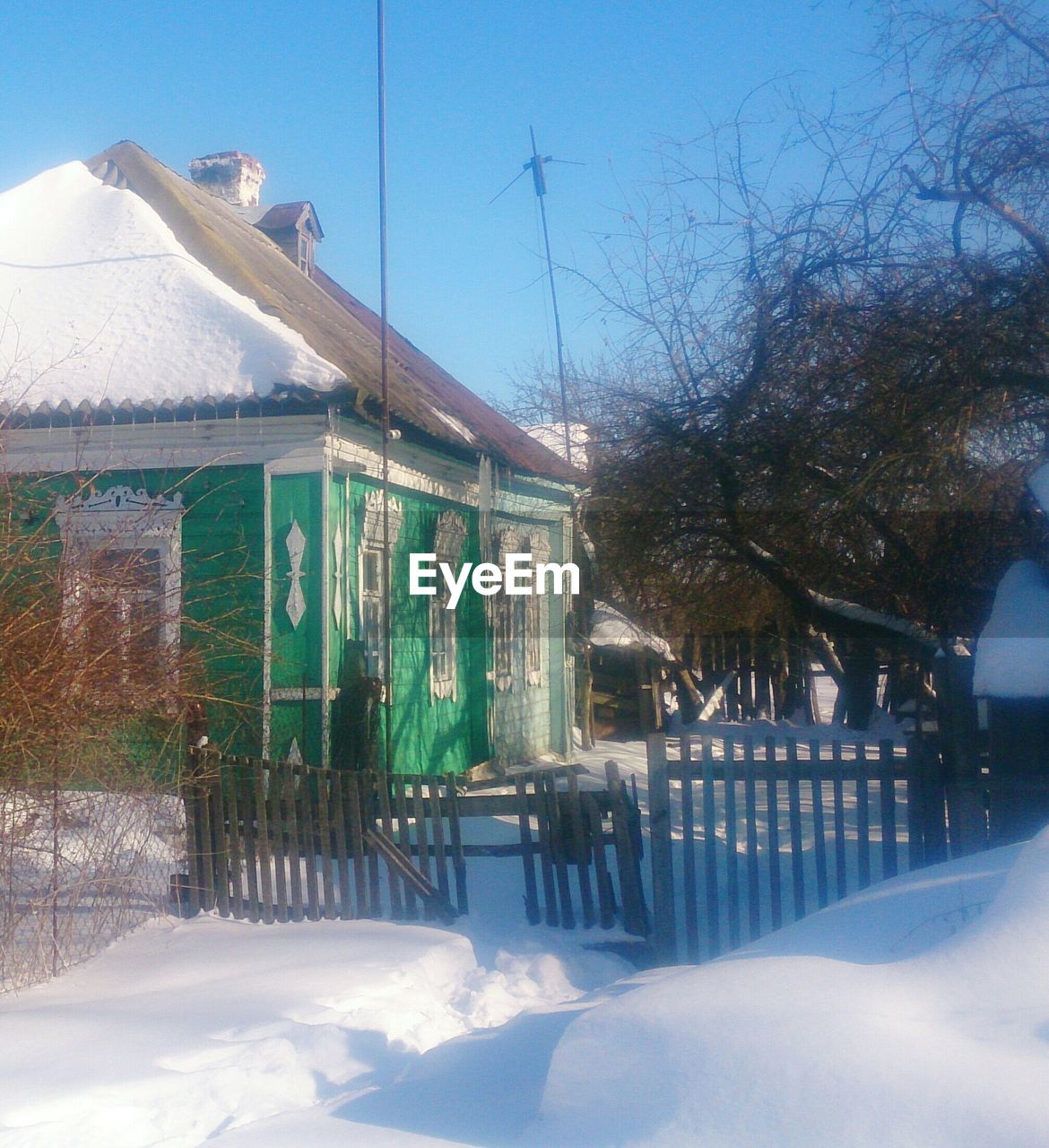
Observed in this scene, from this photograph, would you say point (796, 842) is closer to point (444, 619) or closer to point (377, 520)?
point (377, 520)

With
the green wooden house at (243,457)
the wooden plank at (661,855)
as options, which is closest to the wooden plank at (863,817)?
the wooden plank at (661,855)

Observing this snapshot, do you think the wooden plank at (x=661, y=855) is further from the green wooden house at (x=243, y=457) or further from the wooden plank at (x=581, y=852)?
the green wooden house at (x=243, y=457)

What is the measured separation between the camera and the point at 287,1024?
4629mm

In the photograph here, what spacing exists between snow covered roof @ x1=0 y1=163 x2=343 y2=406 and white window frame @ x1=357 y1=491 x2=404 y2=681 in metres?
1.57

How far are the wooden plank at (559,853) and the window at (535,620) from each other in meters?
7.63

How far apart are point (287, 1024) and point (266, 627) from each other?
4.42 m

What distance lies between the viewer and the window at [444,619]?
36.7 feet

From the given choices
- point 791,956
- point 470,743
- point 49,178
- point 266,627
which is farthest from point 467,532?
point 791,956

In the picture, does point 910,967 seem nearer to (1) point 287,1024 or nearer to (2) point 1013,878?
(2) point 1013,878

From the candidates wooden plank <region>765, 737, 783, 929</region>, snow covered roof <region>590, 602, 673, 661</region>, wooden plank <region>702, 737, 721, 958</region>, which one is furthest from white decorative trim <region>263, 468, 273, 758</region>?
snow covered roof <region>590, 602, 673, 661</region>

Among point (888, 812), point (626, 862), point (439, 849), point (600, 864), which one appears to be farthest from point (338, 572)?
point (888, 812)

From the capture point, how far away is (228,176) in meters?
16.2

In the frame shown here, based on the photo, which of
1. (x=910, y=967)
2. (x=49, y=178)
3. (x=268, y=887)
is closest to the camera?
(x=910, y=967)

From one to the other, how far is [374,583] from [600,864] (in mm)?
4299
